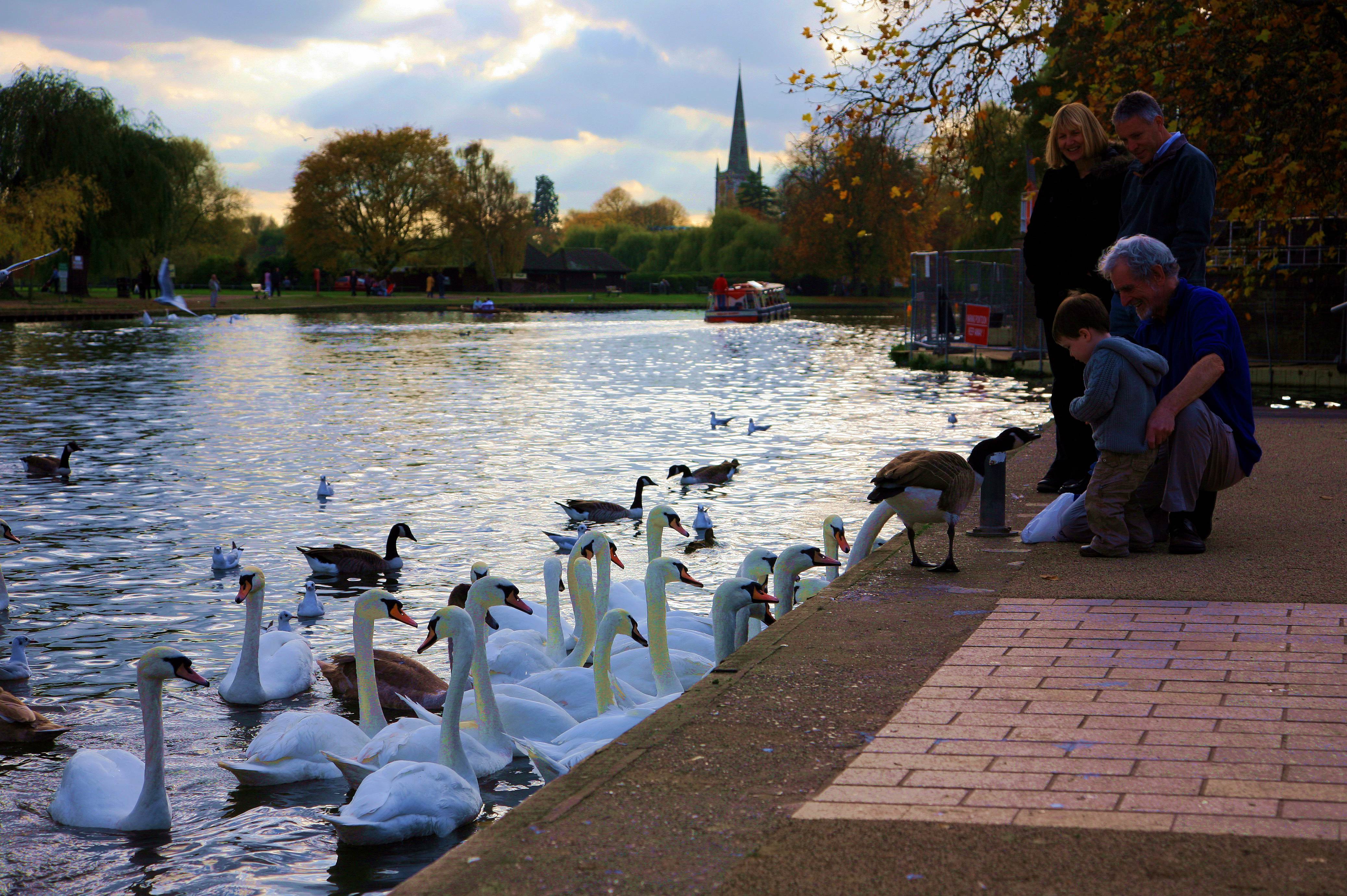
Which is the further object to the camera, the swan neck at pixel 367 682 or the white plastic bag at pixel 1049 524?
the white plastic bag at pixel 1049 524

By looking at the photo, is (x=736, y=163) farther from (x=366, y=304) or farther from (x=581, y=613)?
(x=581, y=613)

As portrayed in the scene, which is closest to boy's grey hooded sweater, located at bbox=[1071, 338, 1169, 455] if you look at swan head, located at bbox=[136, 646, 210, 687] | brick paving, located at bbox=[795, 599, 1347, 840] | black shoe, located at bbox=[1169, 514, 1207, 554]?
black shoe, located at bbox=[1169, 514, 1207, 554]

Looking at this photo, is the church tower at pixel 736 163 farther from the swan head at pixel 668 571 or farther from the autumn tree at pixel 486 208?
the swan head at pixel 668 571

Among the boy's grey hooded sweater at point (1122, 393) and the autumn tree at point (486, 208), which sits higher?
the autumn tree at point (486, 208)

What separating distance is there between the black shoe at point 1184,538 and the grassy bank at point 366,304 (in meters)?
47.5

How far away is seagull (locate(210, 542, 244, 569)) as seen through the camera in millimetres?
9312

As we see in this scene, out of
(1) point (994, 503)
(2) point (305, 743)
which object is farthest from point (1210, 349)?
(2) point (305, 743)

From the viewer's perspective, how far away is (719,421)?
1817 centimetres

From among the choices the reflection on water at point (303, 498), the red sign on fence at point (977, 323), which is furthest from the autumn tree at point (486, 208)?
the red sign on fence at point (977, 323)

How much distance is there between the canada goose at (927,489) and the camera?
5.79 meters

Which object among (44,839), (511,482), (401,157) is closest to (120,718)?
(44,839)

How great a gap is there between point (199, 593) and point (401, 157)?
254 feet

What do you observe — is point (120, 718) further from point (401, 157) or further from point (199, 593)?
point (401, 157)

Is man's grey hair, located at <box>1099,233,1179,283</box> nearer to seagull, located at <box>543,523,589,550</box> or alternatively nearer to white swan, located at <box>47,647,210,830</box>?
white swan, located at <box>47,647,210,830</box>
